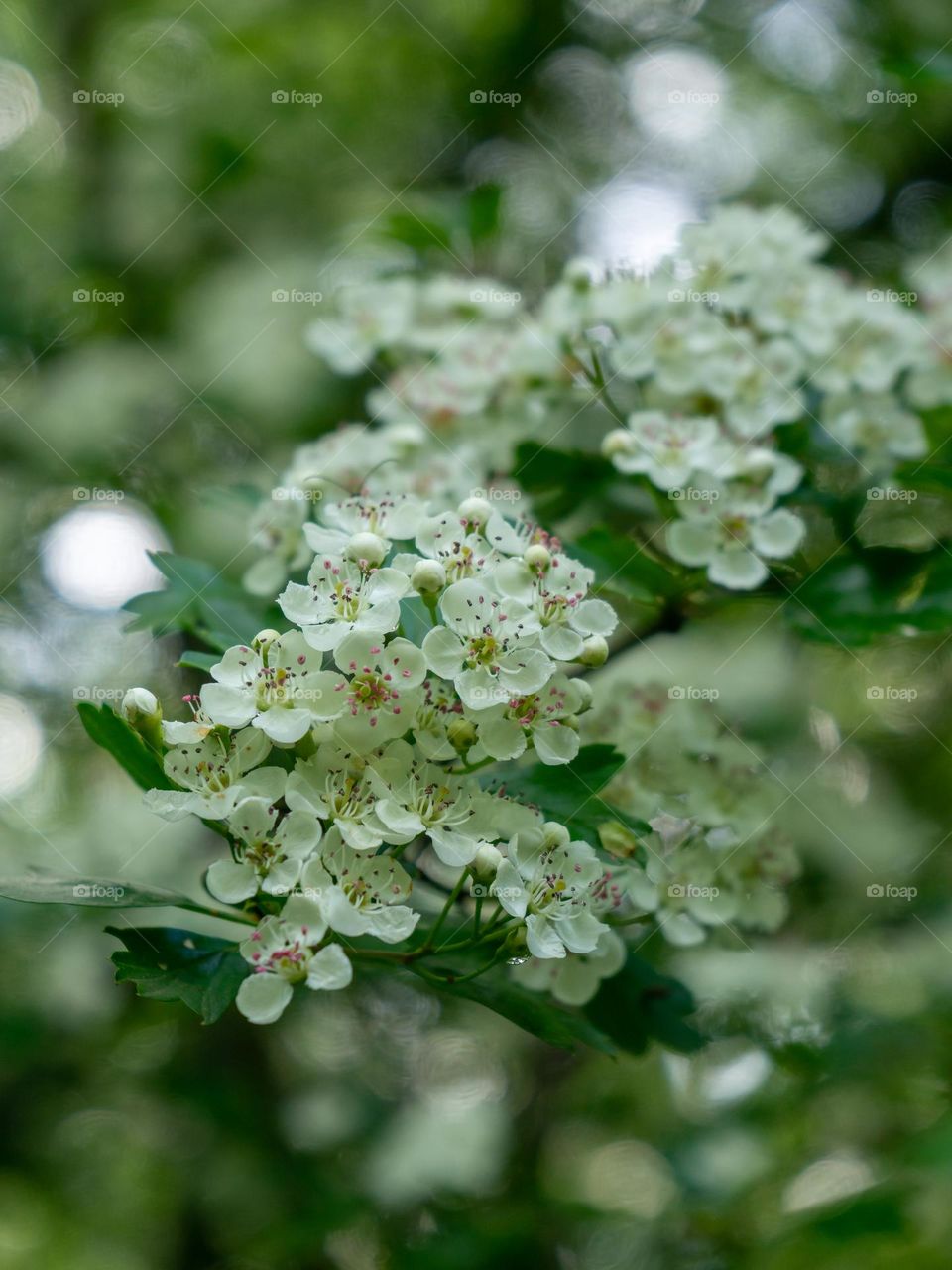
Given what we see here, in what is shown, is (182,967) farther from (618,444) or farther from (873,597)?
(873,597)

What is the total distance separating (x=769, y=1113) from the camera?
2.62 m

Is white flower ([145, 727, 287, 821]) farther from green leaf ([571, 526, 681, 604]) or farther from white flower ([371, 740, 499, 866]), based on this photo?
green leaf ([571, 526, 681, 604])

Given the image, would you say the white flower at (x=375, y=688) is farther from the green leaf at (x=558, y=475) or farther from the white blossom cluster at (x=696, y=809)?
the green leaf at (x=558, y=475)

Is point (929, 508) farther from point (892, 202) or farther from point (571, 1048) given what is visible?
point (892, 202)

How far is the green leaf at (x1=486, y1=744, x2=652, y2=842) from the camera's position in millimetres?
1338

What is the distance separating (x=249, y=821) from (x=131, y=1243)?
311 cm

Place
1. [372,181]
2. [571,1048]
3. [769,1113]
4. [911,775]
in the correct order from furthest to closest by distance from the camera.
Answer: [372,181] → [911,775] → [769,1113] → [571,1048]

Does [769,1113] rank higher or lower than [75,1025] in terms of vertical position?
higher

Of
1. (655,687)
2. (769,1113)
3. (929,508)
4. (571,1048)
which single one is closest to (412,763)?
(571,1048)

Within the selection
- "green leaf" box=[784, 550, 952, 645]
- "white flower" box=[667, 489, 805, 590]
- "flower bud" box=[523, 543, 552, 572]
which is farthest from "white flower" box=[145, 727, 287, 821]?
"green leaf" box=[784, 550, 952, 645]

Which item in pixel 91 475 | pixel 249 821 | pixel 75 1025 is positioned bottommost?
pixel 75 1025

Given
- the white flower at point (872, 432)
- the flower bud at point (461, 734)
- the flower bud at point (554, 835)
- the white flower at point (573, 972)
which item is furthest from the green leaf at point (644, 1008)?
the white flower at point (872, 432)

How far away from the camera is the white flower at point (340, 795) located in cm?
115

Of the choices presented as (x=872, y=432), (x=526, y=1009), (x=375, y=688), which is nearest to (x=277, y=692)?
(x=375, y=688)
